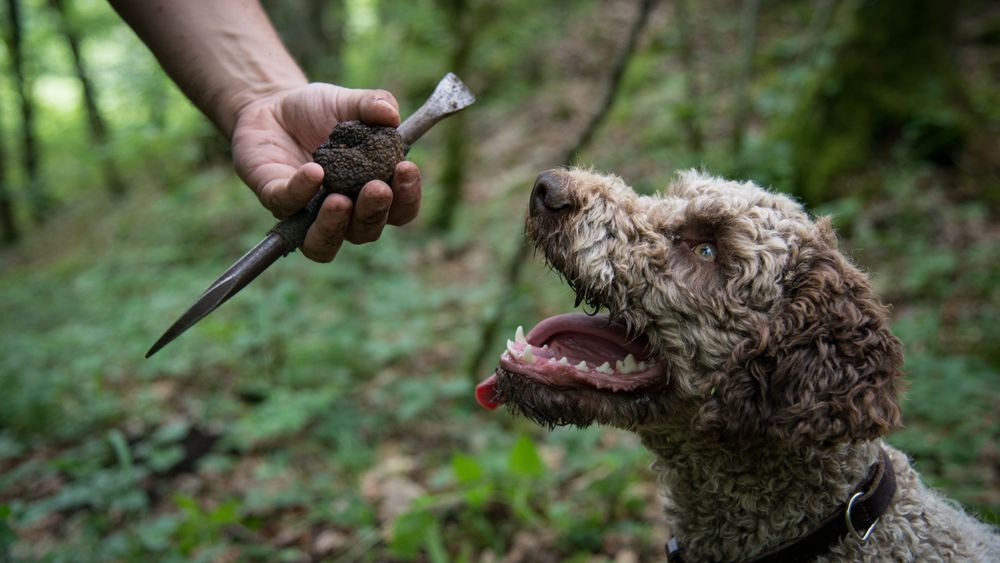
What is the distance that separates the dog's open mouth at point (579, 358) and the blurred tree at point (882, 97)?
552 cm

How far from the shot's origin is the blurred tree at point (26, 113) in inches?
505

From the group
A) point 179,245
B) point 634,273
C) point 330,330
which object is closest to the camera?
point 634,273

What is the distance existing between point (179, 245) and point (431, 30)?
23.3 ft

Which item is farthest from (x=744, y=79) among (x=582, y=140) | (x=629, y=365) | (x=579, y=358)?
(x=579, y=358)

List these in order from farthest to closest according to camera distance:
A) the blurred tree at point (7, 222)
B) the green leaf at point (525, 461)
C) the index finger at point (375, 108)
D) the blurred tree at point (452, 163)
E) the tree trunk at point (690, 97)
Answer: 1. the blurred tree at point (7, 222)
2. the blurred tree at point (452, 163)
3. the tree trunk at point (690, 97)
4. the green leaf at point (525, 461)
5. the index finger at point (375, 108)

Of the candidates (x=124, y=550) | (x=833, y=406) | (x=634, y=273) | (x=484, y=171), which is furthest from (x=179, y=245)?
(x=833, y=406)

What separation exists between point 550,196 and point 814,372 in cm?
108

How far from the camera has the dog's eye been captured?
2545 mm

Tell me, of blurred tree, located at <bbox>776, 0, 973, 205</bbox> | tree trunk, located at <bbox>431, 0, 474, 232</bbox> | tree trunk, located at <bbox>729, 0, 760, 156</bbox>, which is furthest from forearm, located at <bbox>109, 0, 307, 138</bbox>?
tree trunk, located at <bbox>431, 0, 474, 232</bbox>

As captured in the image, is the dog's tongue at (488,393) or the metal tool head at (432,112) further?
the dog's tongue at (488,393)

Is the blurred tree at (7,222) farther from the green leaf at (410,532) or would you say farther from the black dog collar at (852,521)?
the black dog collar at (852,521)

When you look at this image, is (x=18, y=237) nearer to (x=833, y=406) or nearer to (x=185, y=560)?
(x=185, y=560)

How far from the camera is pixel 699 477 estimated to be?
253 cm

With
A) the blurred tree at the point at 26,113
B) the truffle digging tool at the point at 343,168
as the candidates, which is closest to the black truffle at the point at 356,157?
the truffle digging tool at the point at 343,168
